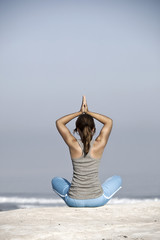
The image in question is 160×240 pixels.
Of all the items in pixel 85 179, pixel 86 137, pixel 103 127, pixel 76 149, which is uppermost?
pixel 103 127

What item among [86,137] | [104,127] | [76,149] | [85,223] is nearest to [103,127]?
[104,127]

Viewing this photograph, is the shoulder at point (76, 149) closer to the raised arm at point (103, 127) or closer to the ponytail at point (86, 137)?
the ponytail at point (86, 137)

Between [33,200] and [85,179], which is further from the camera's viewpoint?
[33,200]

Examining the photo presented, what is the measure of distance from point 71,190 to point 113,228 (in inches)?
54.9

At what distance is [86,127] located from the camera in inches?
191

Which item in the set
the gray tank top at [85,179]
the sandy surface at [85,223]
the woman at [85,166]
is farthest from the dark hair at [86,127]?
the sandy surface at [85,223]

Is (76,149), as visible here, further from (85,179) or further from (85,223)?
(85,223)

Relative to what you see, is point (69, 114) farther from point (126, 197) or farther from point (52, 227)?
point (126, 197)

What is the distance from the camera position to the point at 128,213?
476 cm

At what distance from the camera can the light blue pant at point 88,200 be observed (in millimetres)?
5058

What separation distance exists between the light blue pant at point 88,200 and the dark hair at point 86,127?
678 millimetres

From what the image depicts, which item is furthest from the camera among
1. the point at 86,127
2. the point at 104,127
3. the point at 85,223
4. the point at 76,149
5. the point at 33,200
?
the point at 33,200

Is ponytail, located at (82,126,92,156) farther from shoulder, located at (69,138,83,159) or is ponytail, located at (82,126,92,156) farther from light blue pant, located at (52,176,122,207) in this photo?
light blue pant, located at (52,176,122,207)

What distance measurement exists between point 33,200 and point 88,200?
1288 cm
